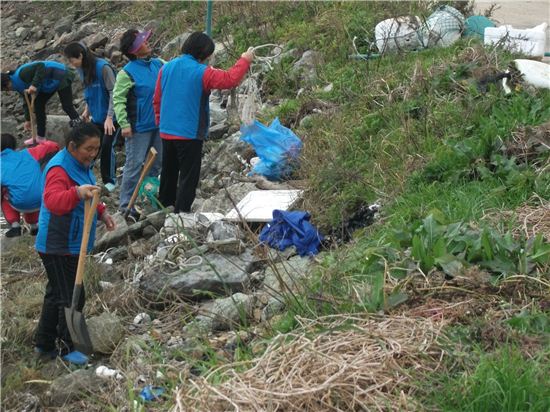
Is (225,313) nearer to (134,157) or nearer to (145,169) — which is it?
(145,169)

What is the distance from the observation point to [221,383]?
373 centimetres

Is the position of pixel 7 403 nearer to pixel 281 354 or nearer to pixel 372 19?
pixel 281 354

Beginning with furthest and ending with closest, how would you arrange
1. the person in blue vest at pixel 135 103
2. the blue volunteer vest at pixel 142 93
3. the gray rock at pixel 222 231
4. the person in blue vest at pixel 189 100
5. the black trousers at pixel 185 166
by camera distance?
1. the blue volunteer vest at pixel 142 93
2. the person in blue vest at pixel 135 103
3. the black trousers at pixel 185 166
4. the person in blue vest at pixel 189 100
5. the gray rock at pixel 222 231

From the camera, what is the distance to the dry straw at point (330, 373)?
141 inches

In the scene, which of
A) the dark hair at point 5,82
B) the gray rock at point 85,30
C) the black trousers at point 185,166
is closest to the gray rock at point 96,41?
the gray rock at point 85,30

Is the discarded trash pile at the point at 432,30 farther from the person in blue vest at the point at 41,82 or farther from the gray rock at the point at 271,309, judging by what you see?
the gray rock at the point at 271,309

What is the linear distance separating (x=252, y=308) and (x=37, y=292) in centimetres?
198

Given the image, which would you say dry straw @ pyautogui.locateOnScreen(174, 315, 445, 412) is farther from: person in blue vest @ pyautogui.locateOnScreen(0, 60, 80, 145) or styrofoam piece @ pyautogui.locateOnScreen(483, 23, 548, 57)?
person in blue vest @ pyautogui.locateOnScreen(0, 60, 80, 145)

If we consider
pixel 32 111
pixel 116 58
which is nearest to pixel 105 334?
pixel 32 111

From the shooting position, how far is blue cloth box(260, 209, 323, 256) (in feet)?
20.4

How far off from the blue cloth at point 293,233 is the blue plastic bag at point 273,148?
1.34m

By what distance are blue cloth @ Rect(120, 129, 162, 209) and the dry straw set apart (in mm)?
4036

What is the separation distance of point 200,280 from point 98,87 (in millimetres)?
3161

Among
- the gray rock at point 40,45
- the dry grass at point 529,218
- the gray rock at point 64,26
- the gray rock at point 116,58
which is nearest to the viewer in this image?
the dry grass at point 529,218
